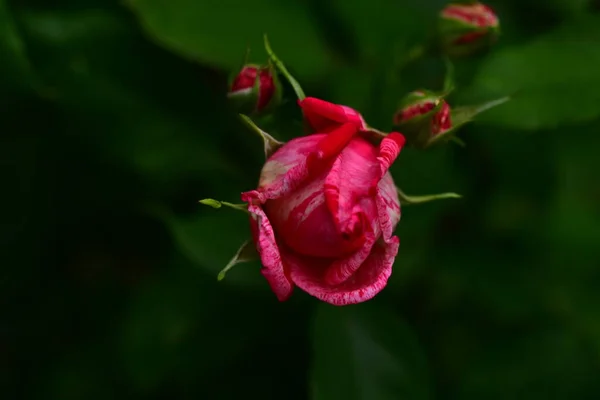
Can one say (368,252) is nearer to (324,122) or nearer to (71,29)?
(324,122)

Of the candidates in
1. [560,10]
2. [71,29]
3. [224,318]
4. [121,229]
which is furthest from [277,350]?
[560,10]

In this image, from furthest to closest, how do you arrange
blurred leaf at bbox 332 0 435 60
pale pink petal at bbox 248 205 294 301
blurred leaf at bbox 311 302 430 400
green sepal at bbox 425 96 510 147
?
blurred leaf at bbox 332 0 435 60
blurred leaf at bbox 311 302 430 400
green sepal at bbox 425 96 510 147
pale pink petal at bbox 248 205 294 301

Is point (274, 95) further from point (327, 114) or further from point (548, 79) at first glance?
point (548, 79)

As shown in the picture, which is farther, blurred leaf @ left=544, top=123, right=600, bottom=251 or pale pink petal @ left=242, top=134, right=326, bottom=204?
blurred leaf @ left=544, top=123, right=600, bottom=251

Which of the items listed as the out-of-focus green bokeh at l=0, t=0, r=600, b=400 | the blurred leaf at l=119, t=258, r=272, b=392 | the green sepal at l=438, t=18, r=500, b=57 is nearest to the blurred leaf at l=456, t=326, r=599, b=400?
the out-of-focus green bokeh at l=0, t=0, r=600, b=400

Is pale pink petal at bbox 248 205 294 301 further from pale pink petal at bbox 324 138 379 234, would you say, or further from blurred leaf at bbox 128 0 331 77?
blurred leaf at bbox 128 0 331 77

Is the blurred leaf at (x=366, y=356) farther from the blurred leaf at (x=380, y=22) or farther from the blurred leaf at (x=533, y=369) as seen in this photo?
the blurred leaf at (x=380, y=22)

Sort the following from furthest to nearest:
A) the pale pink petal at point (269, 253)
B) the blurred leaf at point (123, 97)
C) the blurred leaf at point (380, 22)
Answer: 1. the blurred leaf at point (380, 22)
2. the blurred leaf at point (123, 97)
3. the pale pink petal at point (269, 253)

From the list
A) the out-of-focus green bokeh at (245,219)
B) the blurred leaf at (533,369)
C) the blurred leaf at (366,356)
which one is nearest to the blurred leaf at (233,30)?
the out-of-focus green bokeh at (245,219)

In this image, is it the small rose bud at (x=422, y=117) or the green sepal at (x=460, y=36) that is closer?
the small rose bud at (x=422, y=117)

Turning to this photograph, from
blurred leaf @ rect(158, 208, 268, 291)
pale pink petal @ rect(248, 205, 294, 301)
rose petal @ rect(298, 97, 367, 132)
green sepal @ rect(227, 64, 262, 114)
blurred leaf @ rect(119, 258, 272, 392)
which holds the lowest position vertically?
blurred leaf @ rect(119, 258, 272, 392)
